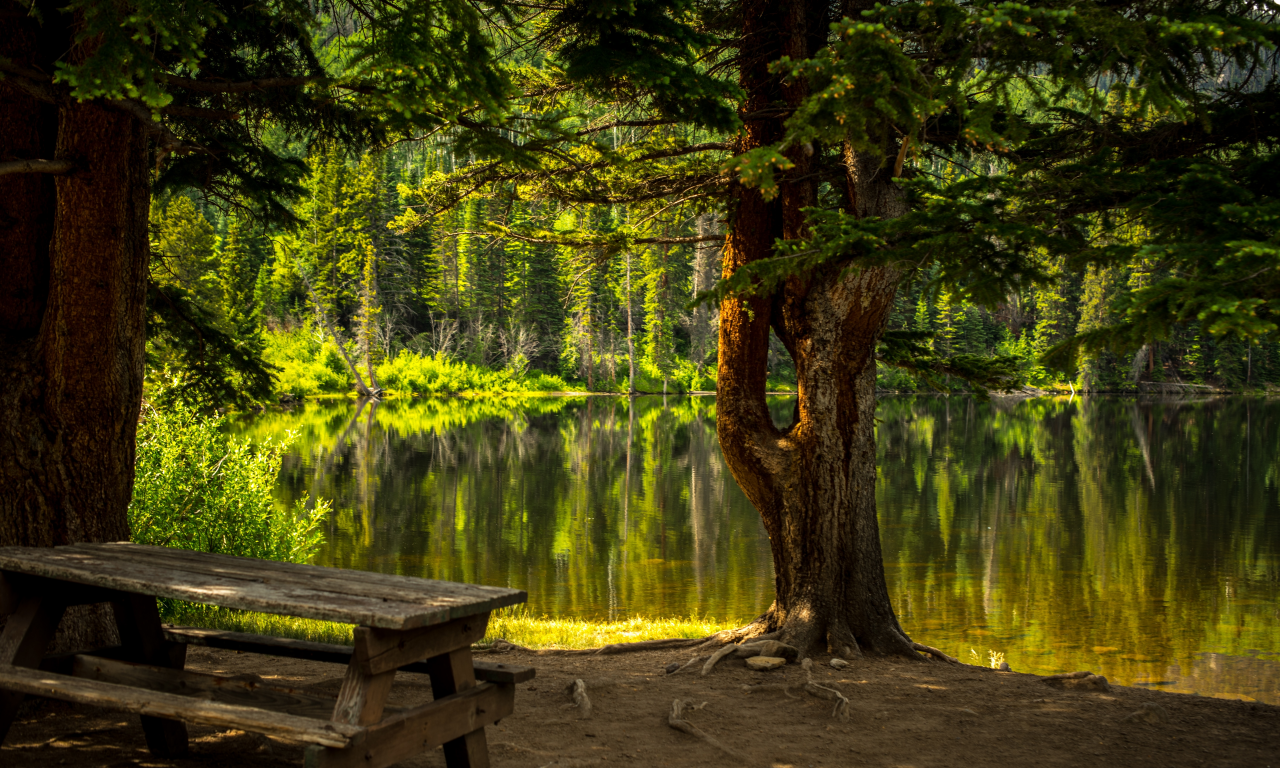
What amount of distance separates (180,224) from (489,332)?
69.7ft

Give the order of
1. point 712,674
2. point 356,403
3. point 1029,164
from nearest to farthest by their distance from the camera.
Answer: point 1029,164
point 712,674
point 356,403

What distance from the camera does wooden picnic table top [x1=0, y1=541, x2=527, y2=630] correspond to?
293 cm

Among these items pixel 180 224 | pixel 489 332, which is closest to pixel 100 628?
pixel 180 224

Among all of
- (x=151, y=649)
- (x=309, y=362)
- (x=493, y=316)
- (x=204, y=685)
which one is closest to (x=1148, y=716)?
(x=204, y=685)

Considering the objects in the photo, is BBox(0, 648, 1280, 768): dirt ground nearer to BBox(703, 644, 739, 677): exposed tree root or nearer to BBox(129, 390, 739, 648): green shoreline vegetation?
BBox(703, 644, 739, 677): exposed tree root

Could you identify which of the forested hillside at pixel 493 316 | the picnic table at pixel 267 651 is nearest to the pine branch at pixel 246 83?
the picnic table at pixel 267 651

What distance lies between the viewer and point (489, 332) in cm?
5512

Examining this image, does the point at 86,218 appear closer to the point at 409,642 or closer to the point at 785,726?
the point at 409,642

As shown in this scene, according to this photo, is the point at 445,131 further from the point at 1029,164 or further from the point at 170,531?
the point at 170,531

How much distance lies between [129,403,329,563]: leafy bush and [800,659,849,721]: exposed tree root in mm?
5997

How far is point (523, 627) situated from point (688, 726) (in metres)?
4.89

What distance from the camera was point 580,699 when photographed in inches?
197

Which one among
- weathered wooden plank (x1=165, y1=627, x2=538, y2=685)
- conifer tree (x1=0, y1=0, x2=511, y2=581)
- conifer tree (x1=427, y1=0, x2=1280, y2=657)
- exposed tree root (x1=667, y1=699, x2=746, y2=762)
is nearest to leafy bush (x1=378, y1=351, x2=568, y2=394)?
conifer tree (x1=427, y1=0, x2=1280, y2=657)

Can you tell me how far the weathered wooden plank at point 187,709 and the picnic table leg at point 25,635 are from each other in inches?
9.4
